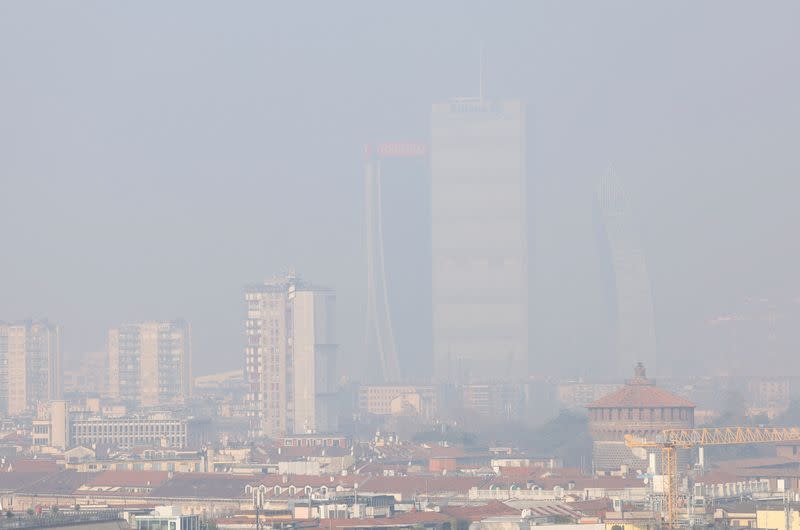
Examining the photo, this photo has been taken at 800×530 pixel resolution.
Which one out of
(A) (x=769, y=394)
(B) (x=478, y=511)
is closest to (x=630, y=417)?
(B) (x=478, y=511)

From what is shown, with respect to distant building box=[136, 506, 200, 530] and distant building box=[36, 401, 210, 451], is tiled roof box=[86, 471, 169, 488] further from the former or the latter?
distant building box=[136, 506, 200, 530]

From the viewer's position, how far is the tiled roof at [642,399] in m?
132

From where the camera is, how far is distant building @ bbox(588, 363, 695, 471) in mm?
130375

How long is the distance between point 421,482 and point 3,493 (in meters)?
14.3

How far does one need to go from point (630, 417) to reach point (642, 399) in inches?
39.1

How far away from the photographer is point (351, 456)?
129 m

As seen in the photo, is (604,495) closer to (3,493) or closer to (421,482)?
(421,482)

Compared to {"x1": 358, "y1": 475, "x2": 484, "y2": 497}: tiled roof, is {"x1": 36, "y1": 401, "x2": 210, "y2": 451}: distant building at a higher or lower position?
higher

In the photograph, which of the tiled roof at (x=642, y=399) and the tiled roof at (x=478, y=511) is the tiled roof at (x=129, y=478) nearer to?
the tiled roof at (x=478, y=511)

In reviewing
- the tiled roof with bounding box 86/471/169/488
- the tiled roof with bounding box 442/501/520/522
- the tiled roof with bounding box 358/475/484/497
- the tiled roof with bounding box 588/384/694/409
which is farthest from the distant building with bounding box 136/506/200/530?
the tiled roof with bounding box 588/384/694/409

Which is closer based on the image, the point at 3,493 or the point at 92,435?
the point at 3,493

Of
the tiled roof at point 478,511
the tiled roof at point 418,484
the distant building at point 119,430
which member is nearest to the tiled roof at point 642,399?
the tiled roof at point 418,484

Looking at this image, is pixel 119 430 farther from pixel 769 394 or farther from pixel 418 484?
pixel 418 484

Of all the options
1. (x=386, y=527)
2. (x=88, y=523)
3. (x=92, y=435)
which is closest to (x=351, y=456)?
(x=92, y=435)
